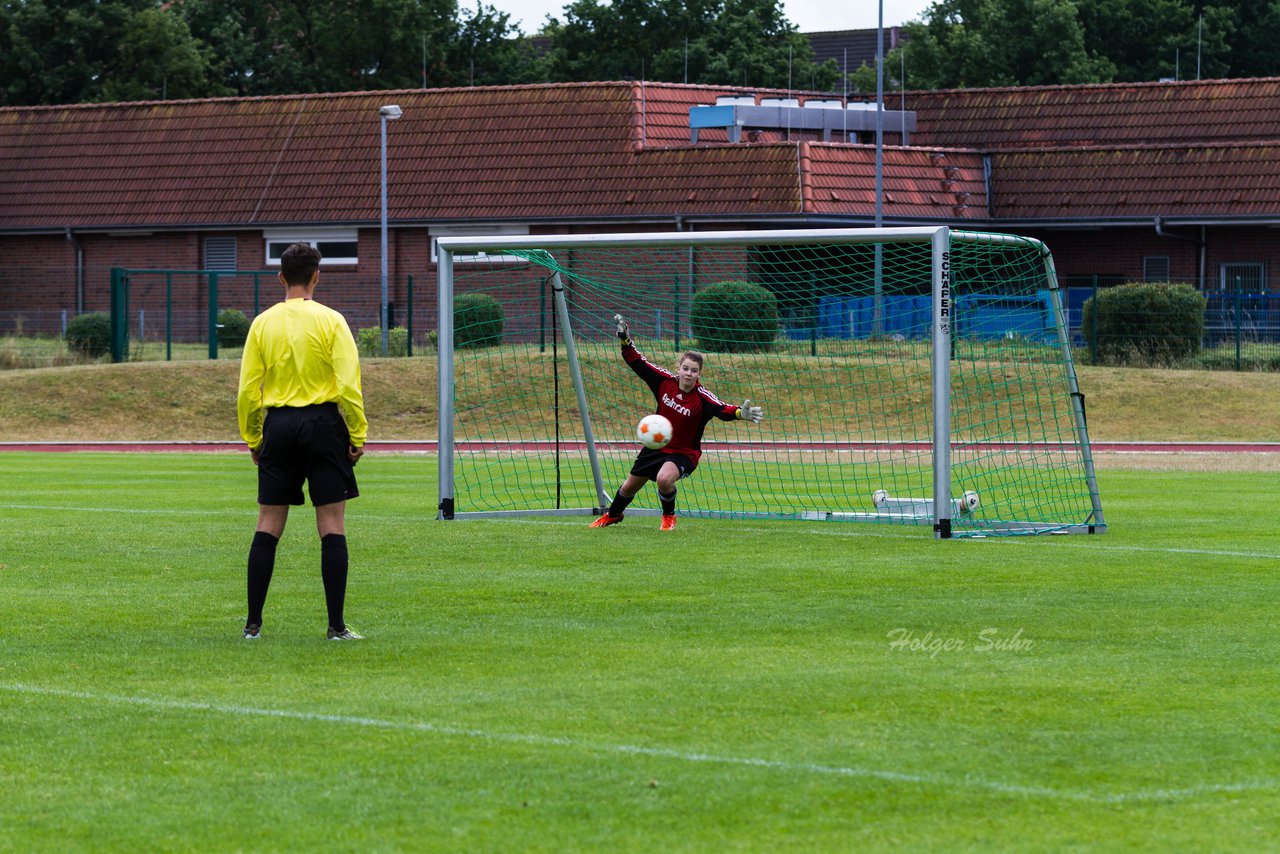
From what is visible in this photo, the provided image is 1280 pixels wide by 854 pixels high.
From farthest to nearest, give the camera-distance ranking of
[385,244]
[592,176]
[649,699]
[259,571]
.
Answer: [592,176] < [385,244] < [259,571] < [649,699]

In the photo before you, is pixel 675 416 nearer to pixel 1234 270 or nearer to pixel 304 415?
pixel 304 415

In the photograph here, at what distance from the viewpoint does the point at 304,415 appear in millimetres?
9242

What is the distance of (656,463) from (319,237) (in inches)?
1262

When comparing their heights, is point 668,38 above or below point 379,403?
above

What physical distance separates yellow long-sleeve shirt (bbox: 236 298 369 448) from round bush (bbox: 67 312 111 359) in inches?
1159

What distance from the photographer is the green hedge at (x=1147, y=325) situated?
115ft

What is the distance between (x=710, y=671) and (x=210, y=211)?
40.0m

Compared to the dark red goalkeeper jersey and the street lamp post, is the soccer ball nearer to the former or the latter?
the dark red goalkeeper jersey

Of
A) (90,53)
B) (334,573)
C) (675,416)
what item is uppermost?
(90,53)

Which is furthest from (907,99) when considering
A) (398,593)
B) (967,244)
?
(398,593)

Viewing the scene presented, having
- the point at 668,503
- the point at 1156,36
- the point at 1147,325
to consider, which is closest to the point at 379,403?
the point at 1147,325

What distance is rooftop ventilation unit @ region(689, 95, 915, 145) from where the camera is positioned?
44.3 meters

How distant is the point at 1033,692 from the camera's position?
793 cm

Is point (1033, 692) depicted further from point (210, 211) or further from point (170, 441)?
point (210, 211)
